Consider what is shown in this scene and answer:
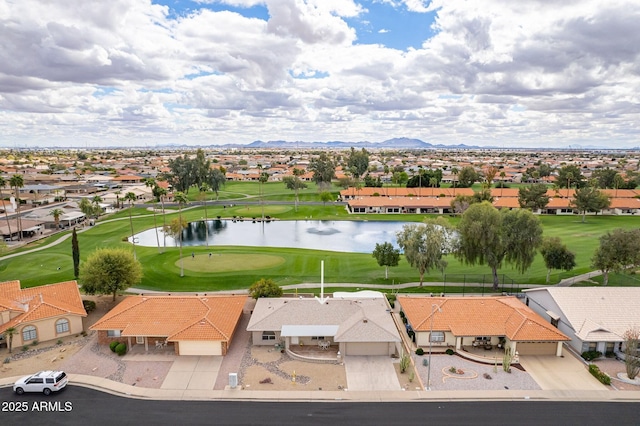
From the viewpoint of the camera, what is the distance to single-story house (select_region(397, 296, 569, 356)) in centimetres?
3538

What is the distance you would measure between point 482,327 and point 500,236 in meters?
15.9

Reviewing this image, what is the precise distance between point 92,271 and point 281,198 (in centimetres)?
9116

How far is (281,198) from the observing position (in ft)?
439

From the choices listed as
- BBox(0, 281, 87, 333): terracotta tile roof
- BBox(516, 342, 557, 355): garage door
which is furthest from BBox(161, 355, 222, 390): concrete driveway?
BBox(516, 342, 557, 355): garage door

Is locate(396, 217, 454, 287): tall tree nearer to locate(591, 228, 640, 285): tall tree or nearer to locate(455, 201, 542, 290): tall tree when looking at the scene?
locate(455, 201, 542, 290): tall tree

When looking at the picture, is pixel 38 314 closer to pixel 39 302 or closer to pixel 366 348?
pixel 39 302

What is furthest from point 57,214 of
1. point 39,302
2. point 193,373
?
point 193,373

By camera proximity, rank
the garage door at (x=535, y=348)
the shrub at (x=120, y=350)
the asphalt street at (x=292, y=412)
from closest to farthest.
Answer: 1. the asphalt street at (x=292, y=412)
2. the shrub at (x=120, y=350)
3. the garage door at (x=535, y=348)

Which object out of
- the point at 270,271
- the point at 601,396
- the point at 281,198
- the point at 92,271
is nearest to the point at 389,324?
the point at 601,396

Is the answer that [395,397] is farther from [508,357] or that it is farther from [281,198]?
[281,198]

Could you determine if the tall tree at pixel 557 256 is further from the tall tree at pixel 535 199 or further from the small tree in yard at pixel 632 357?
the tall tree at pixel 535 199

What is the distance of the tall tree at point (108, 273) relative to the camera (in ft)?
144

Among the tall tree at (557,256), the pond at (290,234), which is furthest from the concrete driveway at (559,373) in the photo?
the pond at (290,234)

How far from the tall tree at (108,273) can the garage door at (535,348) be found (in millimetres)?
39949
